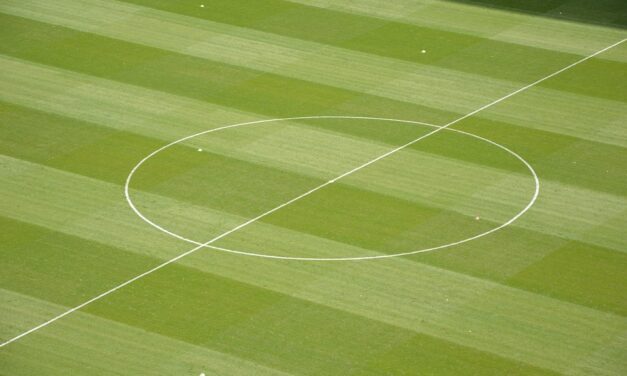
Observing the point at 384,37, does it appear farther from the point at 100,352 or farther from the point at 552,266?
the point at 100,352

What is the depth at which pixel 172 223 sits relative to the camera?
2041cm

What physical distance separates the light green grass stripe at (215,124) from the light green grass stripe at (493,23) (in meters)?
5.89

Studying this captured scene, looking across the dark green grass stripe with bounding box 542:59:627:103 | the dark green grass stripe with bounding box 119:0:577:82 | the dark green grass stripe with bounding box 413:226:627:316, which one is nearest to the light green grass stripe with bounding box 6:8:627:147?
the dark green grass stripe with bounding box 542:59:627:103

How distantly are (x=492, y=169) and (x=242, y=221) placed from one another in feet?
14.4

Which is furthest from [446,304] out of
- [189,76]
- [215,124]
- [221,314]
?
[189,76]

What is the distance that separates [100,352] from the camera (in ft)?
56.2

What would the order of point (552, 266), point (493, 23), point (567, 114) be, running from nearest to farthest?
point (552, 266)
point (567, 114)
point (493, 23)

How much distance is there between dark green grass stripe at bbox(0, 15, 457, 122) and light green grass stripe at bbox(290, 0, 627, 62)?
4028 millimetres

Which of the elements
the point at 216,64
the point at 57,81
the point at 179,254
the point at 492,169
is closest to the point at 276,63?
the point at 216,64

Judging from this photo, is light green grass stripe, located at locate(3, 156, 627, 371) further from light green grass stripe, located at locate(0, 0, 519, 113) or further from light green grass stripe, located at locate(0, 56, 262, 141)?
light green grass stripe, located at locate(0, 0, 519, 113)

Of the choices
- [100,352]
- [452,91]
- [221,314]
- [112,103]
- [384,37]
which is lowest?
[100,352]

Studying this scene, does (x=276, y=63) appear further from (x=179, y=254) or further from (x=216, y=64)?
(x=179, y=254)

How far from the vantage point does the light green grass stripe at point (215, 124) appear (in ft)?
67.4

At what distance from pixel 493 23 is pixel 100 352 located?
14065 millimetres
